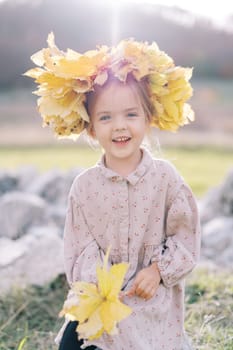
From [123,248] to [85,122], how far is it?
464 millimetres

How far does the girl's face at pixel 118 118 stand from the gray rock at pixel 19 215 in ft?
9.96

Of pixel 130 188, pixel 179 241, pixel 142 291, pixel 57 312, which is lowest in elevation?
pixel 57 312

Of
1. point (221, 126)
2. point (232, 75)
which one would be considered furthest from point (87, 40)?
point (221, 126)

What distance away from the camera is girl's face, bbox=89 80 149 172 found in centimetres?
266

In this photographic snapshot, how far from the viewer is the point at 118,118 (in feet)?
8.75

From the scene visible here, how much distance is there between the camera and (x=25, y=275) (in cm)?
438

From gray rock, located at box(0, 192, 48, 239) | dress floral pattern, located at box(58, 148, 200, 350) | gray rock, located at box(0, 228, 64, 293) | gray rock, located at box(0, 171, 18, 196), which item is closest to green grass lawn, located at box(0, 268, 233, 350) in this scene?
gray rock, located at box(0, 228, 64, 293)

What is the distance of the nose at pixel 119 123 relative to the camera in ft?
8.72

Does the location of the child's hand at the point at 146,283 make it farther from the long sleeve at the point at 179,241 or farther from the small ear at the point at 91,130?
the small ear at the point at 91,130

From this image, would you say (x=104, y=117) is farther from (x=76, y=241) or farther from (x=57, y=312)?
(x=57, y=312)

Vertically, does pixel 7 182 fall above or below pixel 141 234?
below

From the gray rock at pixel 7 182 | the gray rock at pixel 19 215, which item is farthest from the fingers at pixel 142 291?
the gray rock at pixel 7 182

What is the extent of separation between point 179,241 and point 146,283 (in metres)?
0.20

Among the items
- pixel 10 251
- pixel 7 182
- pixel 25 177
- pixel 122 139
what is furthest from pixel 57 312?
pixel 25 177
